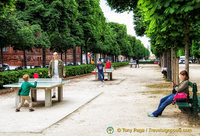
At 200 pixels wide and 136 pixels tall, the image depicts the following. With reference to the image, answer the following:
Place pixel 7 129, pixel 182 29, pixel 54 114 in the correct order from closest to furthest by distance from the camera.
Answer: pixel 7 129 < pixel 54 114 < pixel 182 29

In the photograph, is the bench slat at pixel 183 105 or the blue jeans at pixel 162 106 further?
the blue jeans at pixel 162 106

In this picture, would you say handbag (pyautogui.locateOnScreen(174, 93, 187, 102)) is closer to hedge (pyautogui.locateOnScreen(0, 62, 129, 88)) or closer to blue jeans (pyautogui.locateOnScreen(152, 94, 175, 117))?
blue jeans (pyautogui.locateOnScreen(152, 94, 175, 117))

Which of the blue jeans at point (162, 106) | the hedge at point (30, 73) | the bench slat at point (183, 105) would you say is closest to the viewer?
the bench slat at point (183, 105)

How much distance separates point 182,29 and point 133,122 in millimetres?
4778

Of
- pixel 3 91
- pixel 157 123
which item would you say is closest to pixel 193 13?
pixel 157 123

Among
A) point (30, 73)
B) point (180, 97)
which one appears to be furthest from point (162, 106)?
point (30, 73)

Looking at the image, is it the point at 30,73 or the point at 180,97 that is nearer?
the point at 180,97

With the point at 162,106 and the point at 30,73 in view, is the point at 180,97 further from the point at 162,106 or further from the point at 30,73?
the point at 30,73

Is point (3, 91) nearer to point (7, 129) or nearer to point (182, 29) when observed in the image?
point (7, 129)

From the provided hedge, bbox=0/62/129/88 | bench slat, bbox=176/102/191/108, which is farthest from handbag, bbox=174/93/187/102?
hedge, bbox=0/62/129/88

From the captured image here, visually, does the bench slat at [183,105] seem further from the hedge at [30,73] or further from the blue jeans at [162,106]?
the hedge at [30,73]

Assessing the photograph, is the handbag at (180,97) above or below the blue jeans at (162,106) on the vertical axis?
above

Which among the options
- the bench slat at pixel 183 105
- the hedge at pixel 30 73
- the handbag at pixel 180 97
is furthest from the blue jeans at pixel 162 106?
the hedge at pixel 30 73

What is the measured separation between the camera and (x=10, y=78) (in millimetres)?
A: 14391
